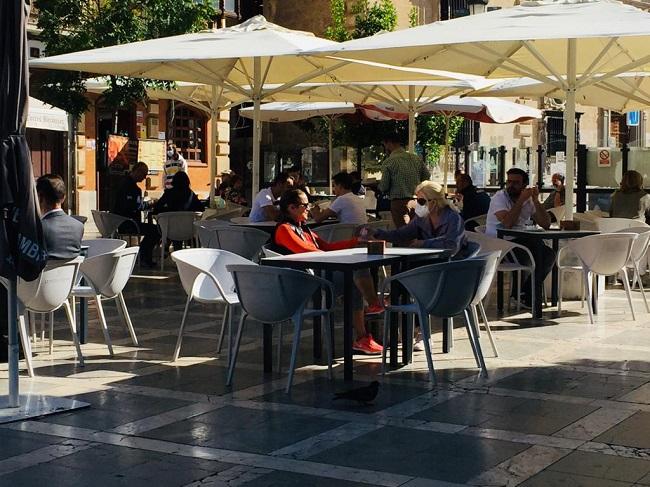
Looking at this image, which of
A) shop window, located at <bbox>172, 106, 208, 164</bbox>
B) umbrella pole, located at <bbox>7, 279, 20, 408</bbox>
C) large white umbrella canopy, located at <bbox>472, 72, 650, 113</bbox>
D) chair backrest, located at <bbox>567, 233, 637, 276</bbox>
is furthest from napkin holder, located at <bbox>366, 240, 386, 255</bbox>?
shop window, located at <bbox>172, 106, 208, 164</bbox>

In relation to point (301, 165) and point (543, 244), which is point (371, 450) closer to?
point (543, 244)

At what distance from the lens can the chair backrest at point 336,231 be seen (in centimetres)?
1272

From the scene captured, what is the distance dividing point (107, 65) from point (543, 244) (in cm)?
569

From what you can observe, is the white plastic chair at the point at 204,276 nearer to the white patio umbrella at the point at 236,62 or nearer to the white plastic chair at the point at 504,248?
the white plastic chair at the point at 504,248

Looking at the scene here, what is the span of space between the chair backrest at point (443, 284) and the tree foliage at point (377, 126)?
17589 mm

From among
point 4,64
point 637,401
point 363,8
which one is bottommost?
point 637,401

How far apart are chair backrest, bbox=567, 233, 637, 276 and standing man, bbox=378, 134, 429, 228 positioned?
4809 millimetres

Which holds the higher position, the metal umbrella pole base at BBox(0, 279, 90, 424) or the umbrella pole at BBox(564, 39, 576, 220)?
the umbrella pole at BBox(564, 39, 576, 220)

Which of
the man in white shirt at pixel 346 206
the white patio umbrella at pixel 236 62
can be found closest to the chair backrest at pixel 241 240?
the man in white shirt at pixel 346 206

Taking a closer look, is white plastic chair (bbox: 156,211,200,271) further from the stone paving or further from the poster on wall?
the poster on wall

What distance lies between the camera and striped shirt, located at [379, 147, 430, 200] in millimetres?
15938

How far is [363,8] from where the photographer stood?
2980 centimetres

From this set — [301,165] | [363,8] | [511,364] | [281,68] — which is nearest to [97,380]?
[511,364]

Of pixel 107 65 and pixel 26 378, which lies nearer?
pixel 26 378
